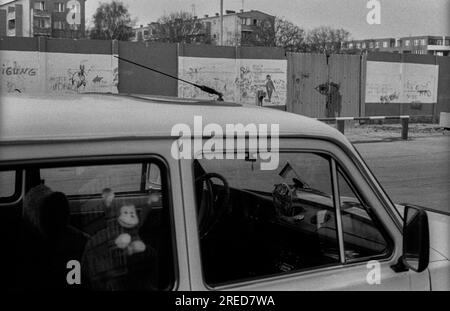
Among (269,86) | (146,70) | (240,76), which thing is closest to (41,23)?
(146,70)

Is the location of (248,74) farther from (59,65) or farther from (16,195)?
(16,195)

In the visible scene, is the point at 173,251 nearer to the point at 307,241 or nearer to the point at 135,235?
the point at 135,235

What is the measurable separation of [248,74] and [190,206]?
20728mm

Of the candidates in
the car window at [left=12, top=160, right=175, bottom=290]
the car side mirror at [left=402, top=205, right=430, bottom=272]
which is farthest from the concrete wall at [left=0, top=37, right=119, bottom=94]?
the car side mirror at [left=402, top=205, right=430, bottom=272]

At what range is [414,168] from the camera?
1205cm

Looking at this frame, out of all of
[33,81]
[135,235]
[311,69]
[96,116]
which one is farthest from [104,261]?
[311,69]

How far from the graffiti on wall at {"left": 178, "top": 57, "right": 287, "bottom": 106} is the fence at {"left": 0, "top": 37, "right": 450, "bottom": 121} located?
0.04m

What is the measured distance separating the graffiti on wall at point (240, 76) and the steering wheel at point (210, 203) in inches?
742

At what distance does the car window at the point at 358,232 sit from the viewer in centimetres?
208

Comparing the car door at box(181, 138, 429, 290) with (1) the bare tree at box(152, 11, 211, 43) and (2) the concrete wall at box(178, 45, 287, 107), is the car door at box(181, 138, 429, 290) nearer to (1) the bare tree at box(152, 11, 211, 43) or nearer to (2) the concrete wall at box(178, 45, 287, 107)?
(2) the concrete wall at box(178, 45, 287, 107)

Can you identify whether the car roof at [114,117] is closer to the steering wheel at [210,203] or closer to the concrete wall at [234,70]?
the steering wheel at [210,203]

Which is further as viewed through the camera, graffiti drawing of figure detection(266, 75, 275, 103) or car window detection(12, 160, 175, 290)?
graffiti drawing of figure detection(266, 75, 275, 103)

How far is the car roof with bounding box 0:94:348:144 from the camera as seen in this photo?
155cm
